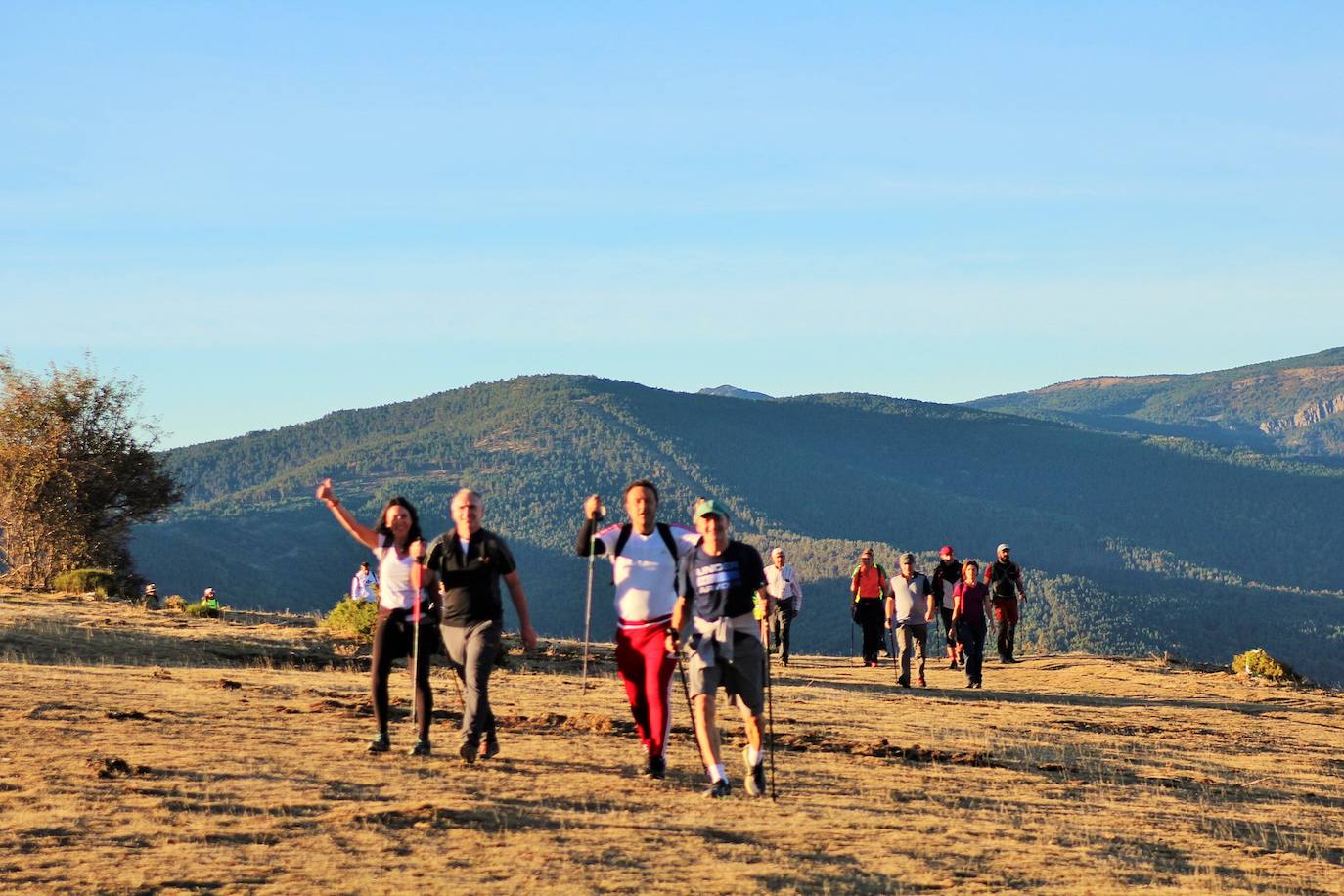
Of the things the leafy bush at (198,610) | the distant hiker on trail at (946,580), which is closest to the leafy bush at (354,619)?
the leafy bush at (198,610)

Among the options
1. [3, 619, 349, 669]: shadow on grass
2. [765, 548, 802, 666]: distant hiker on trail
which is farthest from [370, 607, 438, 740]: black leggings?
[765, 548, 802, 666]: distant hiker on trail

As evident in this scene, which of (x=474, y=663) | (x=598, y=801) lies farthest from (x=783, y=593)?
(x=598, y=801)

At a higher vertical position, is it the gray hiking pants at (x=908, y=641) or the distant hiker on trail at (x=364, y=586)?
the distant hiker on trail at (x=364, y=586)

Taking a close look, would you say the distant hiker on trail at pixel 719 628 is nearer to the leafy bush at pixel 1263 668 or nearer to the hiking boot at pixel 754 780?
the hiking boot at pixel 754 780

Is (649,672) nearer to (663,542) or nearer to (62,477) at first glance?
(663,542)

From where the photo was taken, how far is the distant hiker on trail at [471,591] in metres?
11.3

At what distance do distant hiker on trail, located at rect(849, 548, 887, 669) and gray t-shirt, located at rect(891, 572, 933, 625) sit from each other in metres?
4.37

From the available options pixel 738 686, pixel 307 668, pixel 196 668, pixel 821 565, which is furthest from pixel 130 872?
pixel 821 565

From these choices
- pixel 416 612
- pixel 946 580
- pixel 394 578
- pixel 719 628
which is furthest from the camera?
pixel 946 580

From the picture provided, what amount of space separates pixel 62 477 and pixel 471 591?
27.7 meters

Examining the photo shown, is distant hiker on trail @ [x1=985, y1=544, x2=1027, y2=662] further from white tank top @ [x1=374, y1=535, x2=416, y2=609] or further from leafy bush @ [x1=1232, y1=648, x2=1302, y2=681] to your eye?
white tank top @ [x1=374, y1=535, x2=416, y2=609]

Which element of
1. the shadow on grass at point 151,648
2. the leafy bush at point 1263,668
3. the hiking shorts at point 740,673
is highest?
the hiking shorts at point 740,673

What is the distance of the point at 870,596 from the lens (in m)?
27.1

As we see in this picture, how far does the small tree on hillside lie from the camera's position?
35.8 m
